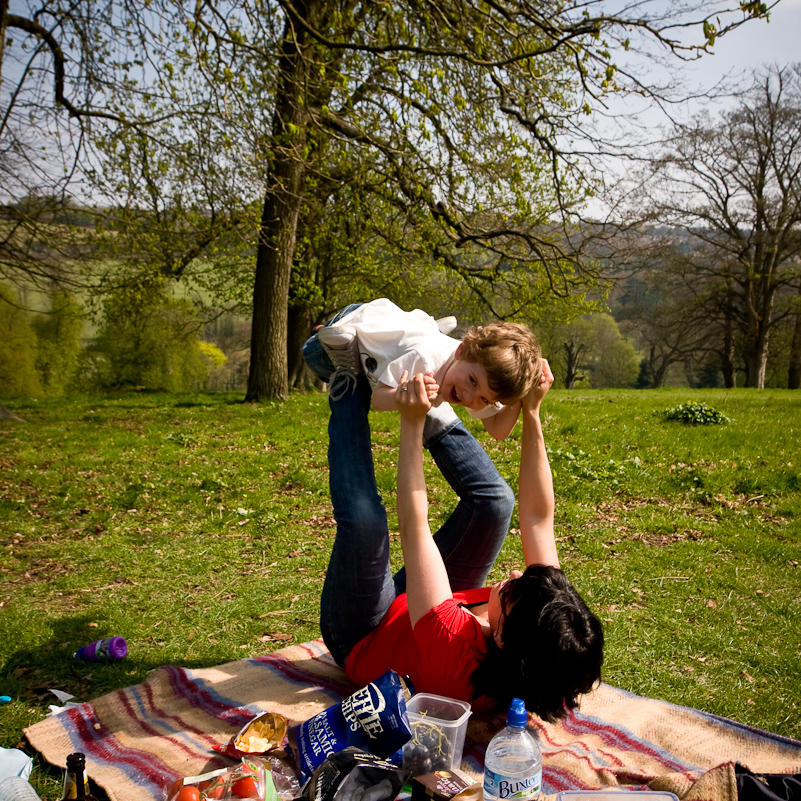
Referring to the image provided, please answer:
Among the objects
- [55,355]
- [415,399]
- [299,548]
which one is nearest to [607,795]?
[415,399]

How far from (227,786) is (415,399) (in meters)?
1.66

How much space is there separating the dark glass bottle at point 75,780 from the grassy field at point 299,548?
0.33 metres

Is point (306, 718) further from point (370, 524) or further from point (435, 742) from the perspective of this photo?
point (370, 524)

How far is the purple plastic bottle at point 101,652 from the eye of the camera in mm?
3900

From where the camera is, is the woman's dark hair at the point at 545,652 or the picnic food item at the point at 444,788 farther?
the woman's dark hair at the point at 545,652

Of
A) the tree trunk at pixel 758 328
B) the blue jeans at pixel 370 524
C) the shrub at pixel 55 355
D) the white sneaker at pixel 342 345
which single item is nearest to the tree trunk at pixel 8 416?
the white sneaker at pixel 342 345

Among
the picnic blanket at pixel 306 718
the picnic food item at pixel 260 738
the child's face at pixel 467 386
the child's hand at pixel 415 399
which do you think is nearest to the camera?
the picnic blanket at pixel 306 718

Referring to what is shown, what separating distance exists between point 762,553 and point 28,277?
13.8 m

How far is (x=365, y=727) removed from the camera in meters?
2.53

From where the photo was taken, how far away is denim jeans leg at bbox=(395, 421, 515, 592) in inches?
136

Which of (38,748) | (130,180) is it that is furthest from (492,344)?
(130,180)

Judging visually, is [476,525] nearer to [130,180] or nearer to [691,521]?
[691,521]

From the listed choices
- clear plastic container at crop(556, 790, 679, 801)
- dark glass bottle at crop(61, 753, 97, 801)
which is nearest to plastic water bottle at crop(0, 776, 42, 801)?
dark glass bottle at crop(61, 753, 97, 801)

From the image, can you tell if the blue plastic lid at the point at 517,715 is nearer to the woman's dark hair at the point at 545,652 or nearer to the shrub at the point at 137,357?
the woman's dark hair at the point at 545,652
